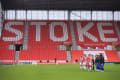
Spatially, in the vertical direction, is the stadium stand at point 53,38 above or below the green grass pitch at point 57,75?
above

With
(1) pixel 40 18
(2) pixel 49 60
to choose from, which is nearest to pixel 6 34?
(1) pixel 40 18

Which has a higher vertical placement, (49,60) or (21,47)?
(21,47)

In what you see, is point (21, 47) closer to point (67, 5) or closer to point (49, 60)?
point (49, 60)

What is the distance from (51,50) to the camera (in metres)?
42.8

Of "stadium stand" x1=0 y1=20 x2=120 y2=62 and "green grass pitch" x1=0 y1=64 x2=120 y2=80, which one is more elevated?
"stadium stand" x1=0 y1=20 x2=120 y2=62

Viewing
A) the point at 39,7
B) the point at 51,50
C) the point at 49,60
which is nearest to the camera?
the point at 49,60

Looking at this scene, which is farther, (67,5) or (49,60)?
(67,5)

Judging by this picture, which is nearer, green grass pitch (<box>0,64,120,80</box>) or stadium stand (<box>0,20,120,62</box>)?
green grass pitch (<box>0,64,120,80</box>)

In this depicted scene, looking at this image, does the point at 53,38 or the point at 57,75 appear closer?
the point at 57,75

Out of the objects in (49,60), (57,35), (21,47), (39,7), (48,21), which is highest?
(39,7)

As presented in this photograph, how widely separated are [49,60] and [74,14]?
18.1 metres

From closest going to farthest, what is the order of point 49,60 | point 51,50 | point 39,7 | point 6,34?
point 49,60
point 51,50
point 6,34
point 39,7

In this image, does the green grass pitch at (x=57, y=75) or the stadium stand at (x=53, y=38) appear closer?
the green grass pitch at (x=57, y=75)

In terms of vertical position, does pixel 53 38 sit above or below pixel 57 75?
above
